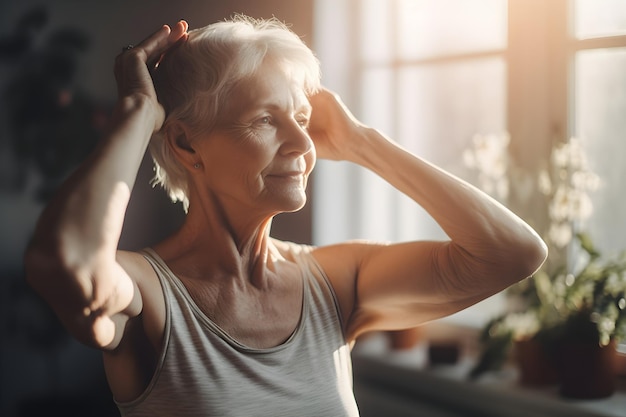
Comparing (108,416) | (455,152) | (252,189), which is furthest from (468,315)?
(252,189)

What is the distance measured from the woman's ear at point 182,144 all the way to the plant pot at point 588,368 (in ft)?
4.13

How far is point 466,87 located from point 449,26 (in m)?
0.23

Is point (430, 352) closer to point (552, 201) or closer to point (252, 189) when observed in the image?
point (552, 201)

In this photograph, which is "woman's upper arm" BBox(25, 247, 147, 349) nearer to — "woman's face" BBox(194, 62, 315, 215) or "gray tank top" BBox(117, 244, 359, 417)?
"gray tank top" BBox(117, 244, 359, 417)

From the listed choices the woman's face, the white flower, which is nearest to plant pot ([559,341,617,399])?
the white flower

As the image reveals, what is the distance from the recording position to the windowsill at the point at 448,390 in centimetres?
198

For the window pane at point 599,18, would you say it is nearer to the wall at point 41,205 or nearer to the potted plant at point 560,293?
the potted plant at point 560,293

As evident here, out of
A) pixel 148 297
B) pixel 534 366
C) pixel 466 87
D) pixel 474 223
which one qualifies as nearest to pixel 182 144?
pixel 148 297

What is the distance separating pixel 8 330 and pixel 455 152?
5.90ft

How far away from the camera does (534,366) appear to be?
2129mm

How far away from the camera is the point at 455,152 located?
2604 millimetres

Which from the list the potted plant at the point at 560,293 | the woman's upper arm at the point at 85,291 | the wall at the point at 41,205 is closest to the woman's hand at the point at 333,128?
the woman's upper arm at the point at 85,291

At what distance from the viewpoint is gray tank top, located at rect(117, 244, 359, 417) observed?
3.41ft

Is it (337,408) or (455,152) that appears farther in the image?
(455,152)
